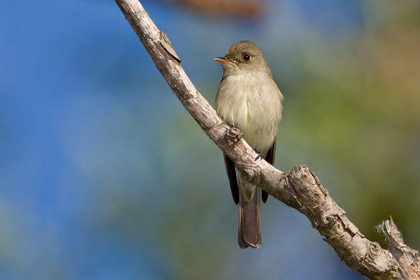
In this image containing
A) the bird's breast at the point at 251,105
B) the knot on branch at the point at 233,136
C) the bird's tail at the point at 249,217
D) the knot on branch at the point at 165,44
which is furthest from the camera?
the bird's tail at the point at 249,217

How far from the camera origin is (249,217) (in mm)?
5523

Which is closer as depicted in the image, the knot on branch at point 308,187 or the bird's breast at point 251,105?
the knot on branch at point 308,187

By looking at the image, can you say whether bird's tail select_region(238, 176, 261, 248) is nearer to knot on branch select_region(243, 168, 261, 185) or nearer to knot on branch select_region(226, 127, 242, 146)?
knot on branch select_region(243, 168, 261, 185)

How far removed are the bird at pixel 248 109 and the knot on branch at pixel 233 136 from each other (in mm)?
1243

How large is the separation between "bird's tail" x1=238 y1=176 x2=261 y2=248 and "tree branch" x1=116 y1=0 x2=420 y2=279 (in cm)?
147

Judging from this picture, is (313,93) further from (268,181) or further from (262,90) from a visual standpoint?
(268,181)

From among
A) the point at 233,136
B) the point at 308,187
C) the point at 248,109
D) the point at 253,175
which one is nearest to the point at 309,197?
the point at 308,187

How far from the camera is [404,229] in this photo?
5.05 m

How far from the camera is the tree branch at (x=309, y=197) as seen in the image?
3578mm

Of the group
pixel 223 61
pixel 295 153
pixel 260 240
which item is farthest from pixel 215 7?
pixel 260 240

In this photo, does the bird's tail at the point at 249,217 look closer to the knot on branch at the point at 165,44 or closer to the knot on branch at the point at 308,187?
the knot on branch at the point at 308,187

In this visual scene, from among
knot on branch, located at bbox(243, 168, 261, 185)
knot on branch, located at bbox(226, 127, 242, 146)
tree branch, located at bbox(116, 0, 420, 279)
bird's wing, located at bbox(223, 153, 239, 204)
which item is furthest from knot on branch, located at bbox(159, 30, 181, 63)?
bird's wing, located at bbox(223, 153, 239, 204)

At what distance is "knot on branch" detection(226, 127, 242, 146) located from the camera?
3916 millimetres

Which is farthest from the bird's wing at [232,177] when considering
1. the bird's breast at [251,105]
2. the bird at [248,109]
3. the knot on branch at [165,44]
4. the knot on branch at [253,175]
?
the knot on branch at [165,44]
